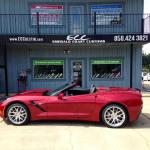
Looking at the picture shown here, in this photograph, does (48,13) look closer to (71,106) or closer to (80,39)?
(80,39)

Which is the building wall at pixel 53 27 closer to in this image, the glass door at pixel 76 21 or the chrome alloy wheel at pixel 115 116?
the glass door at pixel 76 21

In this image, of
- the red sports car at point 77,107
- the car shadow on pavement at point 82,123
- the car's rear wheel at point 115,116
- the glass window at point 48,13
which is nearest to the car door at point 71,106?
the red sports car at point 77,107

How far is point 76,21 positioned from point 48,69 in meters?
3.16

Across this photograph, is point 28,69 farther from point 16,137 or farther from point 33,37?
point 16,137

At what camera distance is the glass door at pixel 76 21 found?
13.9 metres

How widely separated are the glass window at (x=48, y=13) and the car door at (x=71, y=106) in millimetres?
8113

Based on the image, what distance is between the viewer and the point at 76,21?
45.8 ft

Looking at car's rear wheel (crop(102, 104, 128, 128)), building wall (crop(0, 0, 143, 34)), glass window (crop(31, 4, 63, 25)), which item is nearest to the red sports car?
car's rear wheel (crop(102, 104, 128, 128))

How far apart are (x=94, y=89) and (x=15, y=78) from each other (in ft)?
26.8

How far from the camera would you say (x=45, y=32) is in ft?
45.3

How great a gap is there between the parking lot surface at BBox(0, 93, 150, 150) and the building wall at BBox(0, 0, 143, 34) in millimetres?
7901

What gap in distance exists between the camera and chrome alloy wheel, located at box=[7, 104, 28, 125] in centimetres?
662

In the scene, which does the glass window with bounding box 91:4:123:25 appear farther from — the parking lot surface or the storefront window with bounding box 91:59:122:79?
the parking lot surface

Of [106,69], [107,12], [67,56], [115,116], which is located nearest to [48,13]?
[67,56]
